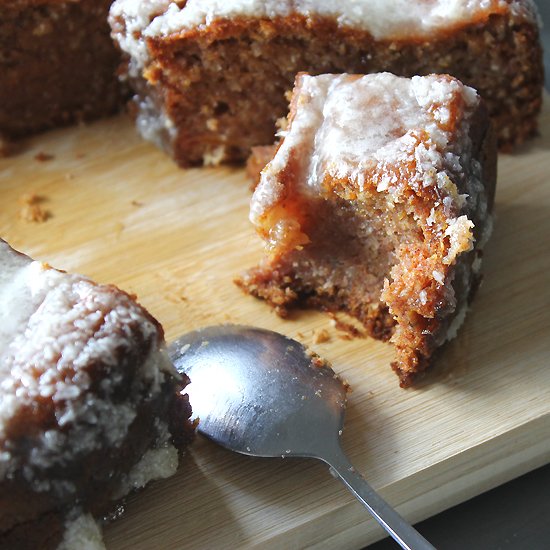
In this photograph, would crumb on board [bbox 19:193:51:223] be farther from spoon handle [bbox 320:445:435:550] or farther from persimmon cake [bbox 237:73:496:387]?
spoon handle [bbox 320:445:435:550]

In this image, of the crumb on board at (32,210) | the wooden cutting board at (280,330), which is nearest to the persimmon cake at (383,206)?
the wooden cutting board at (280,330)

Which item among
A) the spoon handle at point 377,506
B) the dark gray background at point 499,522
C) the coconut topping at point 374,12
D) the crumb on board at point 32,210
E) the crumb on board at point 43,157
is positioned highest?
the coconut topping at point 374,12

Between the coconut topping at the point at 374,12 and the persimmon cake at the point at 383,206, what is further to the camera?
the coconut topping at the point at 374,12

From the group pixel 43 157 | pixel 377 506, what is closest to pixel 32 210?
pixel 43 157

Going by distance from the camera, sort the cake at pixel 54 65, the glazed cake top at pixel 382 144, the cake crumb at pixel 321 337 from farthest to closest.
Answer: the cake at pixel 54 65
the cake crumb at pixel 321 337
the glazed cake top at pixel 382 144

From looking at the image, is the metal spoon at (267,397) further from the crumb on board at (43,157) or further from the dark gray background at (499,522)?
the crumb on board at (43,157)

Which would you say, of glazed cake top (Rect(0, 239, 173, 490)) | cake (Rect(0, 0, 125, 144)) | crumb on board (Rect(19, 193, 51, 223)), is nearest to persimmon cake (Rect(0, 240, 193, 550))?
glazed cake top (Rect(0, 239, 173, 490))

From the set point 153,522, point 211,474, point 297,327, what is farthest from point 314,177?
point 153,522

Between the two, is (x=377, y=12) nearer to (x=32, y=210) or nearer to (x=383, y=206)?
(x=383, y=206)
